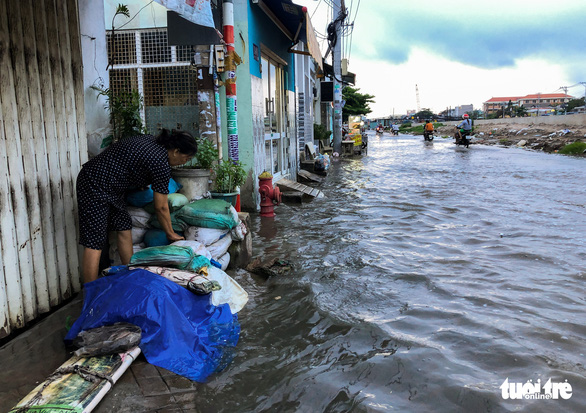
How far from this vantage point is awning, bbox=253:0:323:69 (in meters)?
7.34

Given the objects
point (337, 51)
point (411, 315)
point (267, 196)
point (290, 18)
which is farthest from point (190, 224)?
point (337, 51)

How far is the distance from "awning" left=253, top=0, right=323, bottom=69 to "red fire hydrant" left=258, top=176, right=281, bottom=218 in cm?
275

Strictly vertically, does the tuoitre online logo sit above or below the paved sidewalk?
below

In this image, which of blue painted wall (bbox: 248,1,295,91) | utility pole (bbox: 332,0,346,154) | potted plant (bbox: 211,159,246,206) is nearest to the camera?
potted plant (bbox: 211,159,246,206)

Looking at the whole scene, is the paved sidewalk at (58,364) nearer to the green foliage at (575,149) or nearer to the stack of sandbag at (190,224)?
the stack of sandbag at (190,224)

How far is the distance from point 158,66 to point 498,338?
544 centimetres

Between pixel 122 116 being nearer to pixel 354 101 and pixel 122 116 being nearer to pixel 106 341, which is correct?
pixel 106 341

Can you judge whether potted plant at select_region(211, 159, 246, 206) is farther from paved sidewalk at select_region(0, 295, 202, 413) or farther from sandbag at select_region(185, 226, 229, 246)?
paved sidewalk at select_region(0, 295, 202, 413)

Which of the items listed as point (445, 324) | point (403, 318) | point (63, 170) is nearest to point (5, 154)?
point (63, 170)

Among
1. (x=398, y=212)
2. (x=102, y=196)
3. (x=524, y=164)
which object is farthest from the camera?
(x=524, y=164)

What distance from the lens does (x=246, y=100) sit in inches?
272

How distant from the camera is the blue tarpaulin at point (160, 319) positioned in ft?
8.43

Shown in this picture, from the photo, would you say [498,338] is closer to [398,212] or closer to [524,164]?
[398,212]

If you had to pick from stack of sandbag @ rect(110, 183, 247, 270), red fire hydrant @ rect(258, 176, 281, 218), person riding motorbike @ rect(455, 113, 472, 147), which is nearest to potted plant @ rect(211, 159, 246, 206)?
stack of sandbag @ rect(110, 183, 247, 270)
